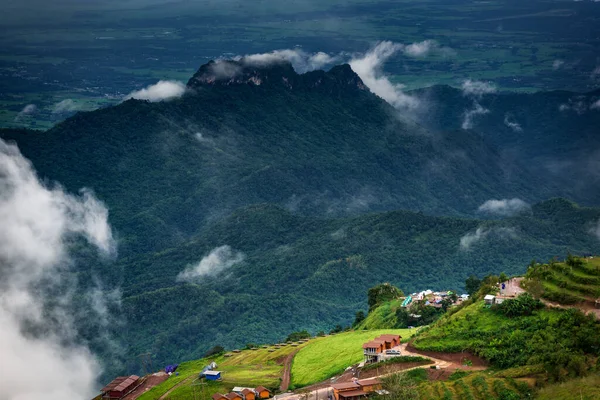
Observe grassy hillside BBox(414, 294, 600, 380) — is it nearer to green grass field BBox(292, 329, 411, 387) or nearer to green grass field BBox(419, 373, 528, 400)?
green grass field BBox(419, 373, 528, 400)

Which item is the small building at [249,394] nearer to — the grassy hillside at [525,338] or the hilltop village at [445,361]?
the hilltop village at [445,361]

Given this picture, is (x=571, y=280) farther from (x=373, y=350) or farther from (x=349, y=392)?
(x=349, y=392)

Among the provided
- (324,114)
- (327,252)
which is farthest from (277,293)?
(324,114)

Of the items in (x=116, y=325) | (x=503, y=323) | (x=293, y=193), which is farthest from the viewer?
(x=293, y=193)

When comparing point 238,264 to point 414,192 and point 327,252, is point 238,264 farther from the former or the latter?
point 414,192

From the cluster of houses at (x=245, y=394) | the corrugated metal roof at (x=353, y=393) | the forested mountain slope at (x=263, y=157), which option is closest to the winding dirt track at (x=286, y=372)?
the cluster of houses at (x=245, y=394)

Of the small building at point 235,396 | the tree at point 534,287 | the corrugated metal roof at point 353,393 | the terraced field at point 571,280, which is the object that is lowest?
the small building at point 235,396
